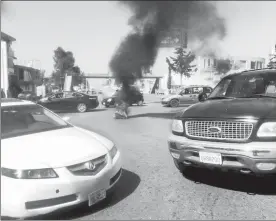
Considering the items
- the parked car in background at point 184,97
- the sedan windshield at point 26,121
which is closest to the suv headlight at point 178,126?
the sedan windshield at point 26,121

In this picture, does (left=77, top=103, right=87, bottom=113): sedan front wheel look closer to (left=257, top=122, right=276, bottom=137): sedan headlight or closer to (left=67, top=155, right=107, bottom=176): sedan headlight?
(left=67, top=155, right=107, bottom=176): sedan headlight

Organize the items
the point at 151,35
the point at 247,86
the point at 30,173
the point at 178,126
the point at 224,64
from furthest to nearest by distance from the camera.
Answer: the point at 224,64
the point at 151,35
the point at 247,86
the point at 178,126
the point at 30,173

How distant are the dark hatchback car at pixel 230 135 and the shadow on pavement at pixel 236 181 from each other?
1.05ft

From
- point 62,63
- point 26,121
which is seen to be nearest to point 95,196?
point 26,121

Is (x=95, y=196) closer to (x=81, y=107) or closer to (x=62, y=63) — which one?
(x=81, y=107)

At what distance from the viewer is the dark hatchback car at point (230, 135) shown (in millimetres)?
3514

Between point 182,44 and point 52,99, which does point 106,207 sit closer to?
point 182,44

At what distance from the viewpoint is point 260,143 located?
351 cm

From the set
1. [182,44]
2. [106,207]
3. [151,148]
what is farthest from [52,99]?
[106,207]

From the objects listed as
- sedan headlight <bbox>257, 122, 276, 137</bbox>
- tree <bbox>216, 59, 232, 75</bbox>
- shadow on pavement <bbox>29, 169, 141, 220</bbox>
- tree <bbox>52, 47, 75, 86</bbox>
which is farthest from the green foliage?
sedan headlight <bbox>257, 122, 276, 137</bbox>

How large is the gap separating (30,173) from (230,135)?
2397 mm

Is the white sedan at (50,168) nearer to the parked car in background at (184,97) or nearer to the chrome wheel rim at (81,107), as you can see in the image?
the chrome wheel rim at (81,107)

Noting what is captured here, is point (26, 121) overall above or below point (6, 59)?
below

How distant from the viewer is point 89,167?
3.25m
